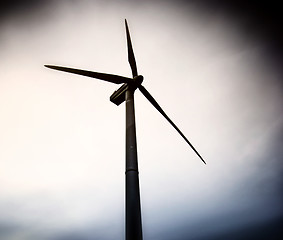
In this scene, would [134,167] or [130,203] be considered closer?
[130,203]

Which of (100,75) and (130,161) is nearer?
(130,161)

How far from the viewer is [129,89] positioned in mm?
13359

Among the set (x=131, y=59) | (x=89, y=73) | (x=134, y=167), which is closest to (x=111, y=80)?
(x=89, y=73)

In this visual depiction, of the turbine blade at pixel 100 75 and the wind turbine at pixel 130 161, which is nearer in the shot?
the wind turbine at pixel 130 161

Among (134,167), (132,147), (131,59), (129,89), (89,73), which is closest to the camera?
(134,167)

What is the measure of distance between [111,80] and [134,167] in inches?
328

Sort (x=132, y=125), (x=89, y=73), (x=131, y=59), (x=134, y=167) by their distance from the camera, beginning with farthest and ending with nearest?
(x=131, y=59) < (x=89, y=73) < (x=132, y=125) < (x=134, y=167)

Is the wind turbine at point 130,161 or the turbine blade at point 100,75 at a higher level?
the turbine blade at point 100,75

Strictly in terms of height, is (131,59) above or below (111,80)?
above

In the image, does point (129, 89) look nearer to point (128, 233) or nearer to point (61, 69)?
point (61, 69)

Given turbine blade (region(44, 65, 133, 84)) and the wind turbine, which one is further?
turbine blade (region(44, 65, 133, 84))

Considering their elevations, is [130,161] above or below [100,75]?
below

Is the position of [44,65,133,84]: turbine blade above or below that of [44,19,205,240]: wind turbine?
above

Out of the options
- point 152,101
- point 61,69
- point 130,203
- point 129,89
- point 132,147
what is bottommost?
point 130,203
